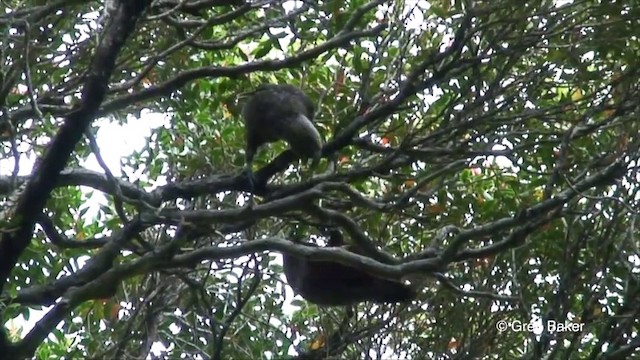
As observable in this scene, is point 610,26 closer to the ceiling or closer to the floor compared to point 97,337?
closer to the ceiling

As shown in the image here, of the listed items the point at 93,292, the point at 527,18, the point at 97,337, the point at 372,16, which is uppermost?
the point at 372,16

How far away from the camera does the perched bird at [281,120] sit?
5.07 m

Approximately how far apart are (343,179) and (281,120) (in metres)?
0.69

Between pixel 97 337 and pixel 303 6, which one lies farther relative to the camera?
pixel 97 337

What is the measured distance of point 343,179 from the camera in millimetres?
4676

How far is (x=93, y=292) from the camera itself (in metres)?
3.88

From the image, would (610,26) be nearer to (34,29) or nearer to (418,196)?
(418,196)

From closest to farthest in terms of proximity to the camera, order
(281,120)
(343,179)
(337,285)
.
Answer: (343,179) < (281,120) < (337,285)

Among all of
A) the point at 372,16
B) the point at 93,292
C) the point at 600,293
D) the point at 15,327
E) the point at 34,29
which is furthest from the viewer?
the point at 15,327

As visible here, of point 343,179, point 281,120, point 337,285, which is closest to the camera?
point 343,179

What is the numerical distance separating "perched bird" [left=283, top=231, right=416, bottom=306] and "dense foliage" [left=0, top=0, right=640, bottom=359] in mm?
208

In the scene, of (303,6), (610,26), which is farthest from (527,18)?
(303,6)

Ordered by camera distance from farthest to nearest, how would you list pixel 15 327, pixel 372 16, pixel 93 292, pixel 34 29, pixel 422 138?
pixel 15 327 < pixel 372 16 < pixel 422 138 < pixel 34 29 < pixel 93 292

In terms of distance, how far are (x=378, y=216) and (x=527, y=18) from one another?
4.35 feet
